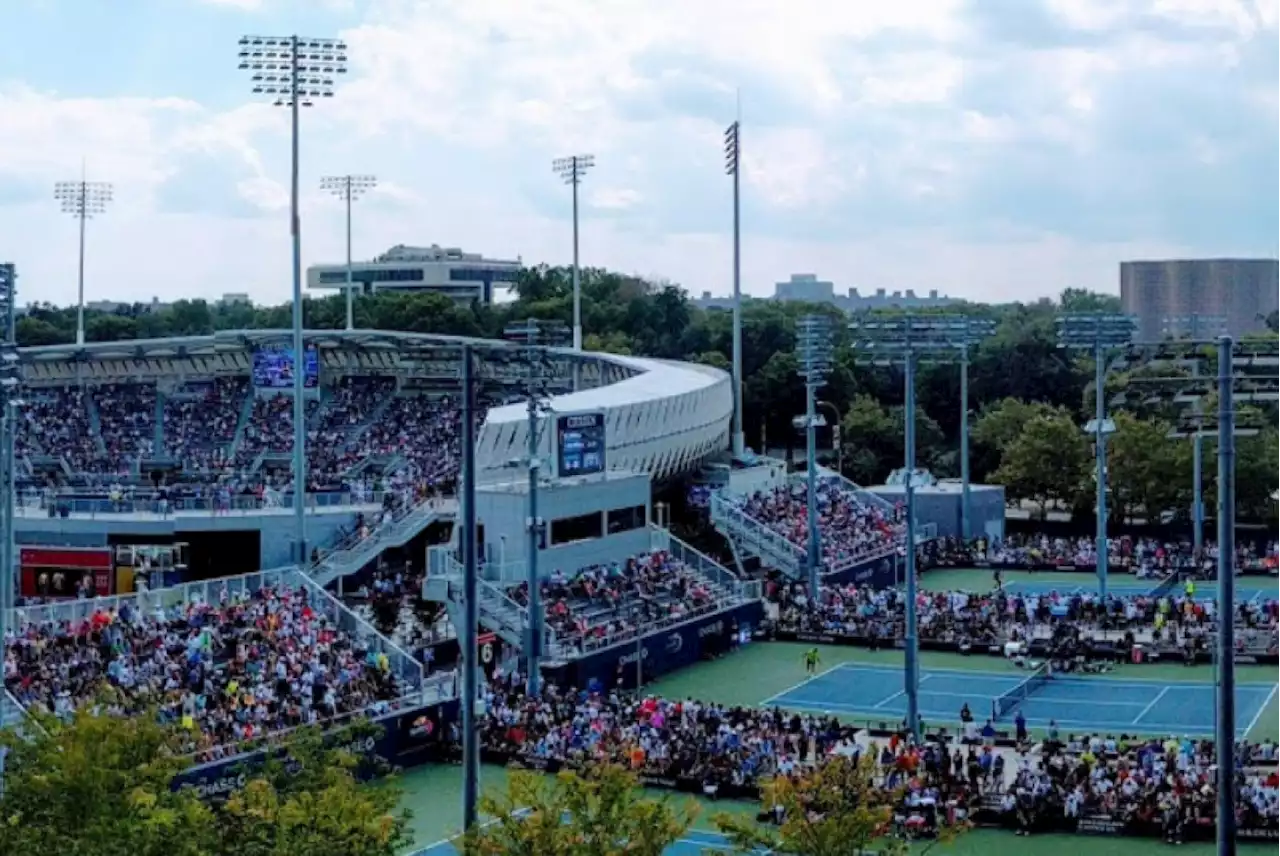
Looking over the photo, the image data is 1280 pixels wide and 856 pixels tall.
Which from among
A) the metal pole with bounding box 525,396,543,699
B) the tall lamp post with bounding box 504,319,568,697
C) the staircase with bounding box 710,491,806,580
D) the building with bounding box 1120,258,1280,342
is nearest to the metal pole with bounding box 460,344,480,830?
the tall lamp post with bounding box 504,319,568,697

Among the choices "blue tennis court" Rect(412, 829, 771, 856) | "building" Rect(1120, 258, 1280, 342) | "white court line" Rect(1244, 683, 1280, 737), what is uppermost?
"building" Rect(1120, 258, 1280, 342)

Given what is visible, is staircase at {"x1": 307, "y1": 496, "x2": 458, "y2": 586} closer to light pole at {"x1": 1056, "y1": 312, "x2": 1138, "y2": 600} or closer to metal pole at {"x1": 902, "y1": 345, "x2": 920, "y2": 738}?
metal pole at {"x1": 902, "y1": 345, "x2": 920, "y2": 738}

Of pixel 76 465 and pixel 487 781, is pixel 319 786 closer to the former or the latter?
pixel 487 781

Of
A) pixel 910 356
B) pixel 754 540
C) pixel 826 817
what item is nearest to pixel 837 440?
pixel 754 540

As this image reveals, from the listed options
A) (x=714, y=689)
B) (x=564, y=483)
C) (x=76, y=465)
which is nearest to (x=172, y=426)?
(x=76, y=465)

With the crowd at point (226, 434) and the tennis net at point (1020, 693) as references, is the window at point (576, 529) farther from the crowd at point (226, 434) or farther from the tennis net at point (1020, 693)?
the tennis net at point (1020, 693)
